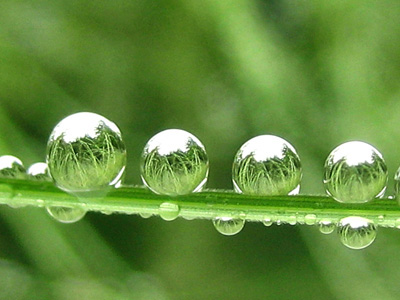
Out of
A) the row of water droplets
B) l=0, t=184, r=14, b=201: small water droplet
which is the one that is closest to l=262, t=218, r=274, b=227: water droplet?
the row of water droplets

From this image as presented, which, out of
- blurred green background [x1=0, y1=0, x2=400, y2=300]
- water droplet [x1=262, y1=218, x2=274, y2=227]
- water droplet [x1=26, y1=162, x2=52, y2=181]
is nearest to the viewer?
water droplet [x1=262, y1=218, x2=274, y2=227]

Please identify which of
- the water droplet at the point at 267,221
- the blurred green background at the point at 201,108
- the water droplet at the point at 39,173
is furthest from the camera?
the blurred green background at the point at 201,108

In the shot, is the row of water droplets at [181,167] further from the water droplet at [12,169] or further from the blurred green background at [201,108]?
the blurred green background at [201,108]

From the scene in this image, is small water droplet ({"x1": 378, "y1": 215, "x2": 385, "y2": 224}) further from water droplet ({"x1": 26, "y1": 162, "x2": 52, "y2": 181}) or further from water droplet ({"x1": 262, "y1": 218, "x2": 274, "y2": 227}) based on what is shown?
water droplet ({"x1": 26, "y1": 162, "x2": 52, "y2": 181})

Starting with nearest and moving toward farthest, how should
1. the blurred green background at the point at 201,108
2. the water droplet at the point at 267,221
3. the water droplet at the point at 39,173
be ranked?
1. the water droplet at the point at 267,221
2. the water droplet at the point at 39,173
3. the blurred green background at the point at 201,108

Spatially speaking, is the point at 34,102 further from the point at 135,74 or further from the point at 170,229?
the point at 170,229

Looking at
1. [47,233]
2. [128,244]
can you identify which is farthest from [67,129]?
[128,244]

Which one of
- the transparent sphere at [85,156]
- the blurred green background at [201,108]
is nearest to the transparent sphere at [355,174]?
the transparent sphere at [85,156]
